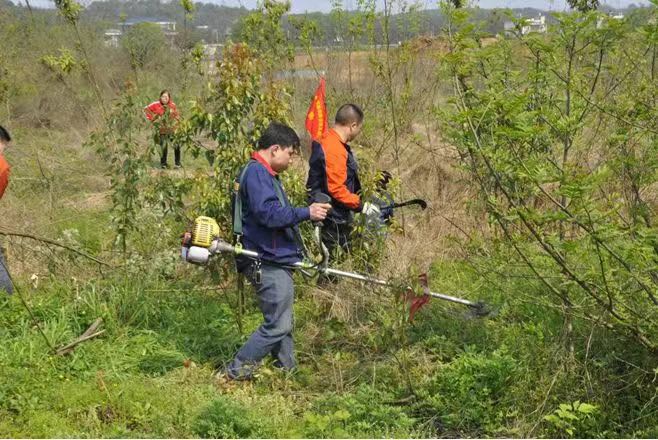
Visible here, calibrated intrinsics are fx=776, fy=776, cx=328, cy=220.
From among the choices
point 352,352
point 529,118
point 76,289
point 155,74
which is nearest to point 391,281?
point 352,352

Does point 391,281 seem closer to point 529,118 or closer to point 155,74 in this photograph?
point 529,118

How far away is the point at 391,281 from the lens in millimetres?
4621

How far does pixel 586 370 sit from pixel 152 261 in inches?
137

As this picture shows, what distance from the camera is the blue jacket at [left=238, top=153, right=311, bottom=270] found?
183 inches

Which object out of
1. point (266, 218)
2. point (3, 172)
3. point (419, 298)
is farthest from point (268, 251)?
point (3, 172)

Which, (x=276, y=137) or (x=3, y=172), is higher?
(x=276, y=137)

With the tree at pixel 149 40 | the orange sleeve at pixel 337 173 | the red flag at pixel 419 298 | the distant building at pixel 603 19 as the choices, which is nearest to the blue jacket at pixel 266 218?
the red flag at pixel 419 298

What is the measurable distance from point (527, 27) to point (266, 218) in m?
1.93

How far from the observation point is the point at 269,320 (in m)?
4.87

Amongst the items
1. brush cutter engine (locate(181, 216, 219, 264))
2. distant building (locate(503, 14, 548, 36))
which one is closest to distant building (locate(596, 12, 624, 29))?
distant building (locate(503, 14, 548, 36))

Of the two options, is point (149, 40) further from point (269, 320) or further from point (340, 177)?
point (269, 320)

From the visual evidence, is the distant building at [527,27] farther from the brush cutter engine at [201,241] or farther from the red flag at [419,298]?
the brush cutter engine at [201,241]

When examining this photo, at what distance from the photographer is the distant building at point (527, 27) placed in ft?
14.8

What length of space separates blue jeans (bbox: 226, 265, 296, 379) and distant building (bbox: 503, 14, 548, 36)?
201 cm
